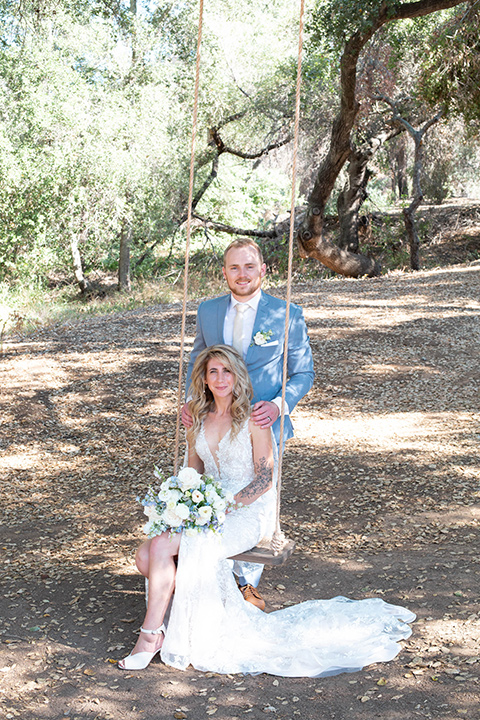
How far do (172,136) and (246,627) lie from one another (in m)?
12.8

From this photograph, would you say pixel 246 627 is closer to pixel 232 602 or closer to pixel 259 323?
pixel 232 602

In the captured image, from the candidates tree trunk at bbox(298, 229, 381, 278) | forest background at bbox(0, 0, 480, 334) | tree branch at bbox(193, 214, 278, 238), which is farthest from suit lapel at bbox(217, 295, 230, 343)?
tree branch at bbox(193, 214, 278, 238)

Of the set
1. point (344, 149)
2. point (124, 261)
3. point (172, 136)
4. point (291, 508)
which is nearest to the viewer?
point (291, 508)

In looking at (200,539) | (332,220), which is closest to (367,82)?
(332,220)

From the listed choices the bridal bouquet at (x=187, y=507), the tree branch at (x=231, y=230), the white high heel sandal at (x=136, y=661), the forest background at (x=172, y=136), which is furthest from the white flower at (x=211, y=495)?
the tree branch at (x=231, y=230)

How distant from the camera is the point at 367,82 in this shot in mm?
12172

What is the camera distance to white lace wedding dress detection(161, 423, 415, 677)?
3.05 m

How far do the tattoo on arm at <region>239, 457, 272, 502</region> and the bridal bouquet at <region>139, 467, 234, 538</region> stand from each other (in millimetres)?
163

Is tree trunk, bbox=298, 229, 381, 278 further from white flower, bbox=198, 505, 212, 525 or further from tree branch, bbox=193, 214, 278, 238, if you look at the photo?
white flower, bbox=198, 505, 212, 525

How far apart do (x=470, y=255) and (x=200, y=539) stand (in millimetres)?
13662

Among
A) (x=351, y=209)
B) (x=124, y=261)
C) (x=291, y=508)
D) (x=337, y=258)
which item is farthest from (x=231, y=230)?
(x=291, y=508)

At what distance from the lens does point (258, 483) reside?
3.34 metres

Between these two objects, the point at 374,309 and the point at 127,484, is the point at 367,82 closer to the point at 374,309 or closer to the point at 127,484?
the point at 374,309

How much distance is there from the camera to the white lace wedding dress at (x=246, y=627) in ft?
10.0
